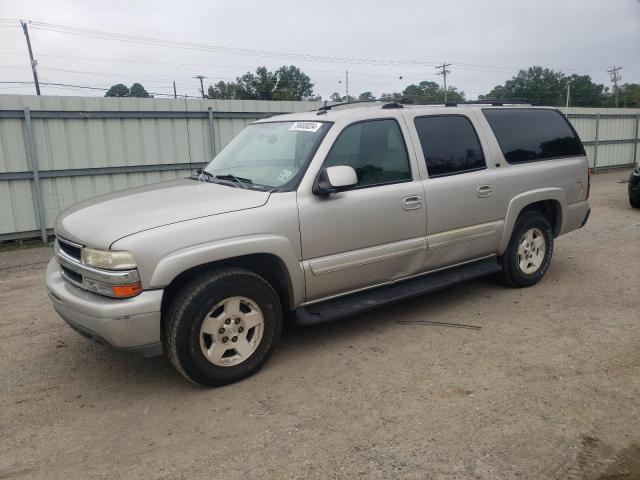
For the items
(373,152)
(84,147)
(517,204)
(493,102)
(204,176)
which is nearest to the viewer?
(373,152)

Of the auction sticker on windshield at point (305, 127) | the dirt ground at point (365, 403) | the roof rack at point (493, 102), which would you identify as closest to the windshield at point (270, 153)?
the auction sticker on windshield at point (305, 127)

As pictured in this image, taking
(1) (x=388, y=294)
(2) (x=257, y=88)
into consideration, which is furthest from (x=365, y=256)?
(2) (x=257, y=88)

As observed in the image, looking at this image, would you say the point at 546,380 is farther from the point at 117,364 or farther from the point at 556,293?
the point at 117,364

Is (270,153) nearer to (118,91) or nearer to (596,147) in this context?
(596,147)

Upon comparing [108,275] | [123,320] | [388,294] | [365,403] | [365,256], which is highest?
[108,275]

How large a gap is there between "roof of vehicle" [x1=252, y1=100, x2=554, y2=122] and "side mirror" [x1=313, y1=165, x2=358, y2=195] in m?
0.59

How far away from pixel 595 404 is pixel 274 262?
2.30m

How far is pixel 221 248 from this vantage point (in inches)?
140

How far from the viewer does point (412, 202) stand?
453 cm

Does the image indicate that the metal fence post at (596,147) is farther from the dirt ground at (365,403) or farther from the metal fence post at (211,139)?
the dirt ground at (365,403)

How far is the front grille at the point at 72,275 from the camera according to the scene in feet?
12.0

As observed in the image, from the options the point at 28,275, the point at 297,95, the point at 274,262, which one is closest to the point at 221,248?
the point at 274,262

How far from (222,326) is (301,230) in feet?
2.87

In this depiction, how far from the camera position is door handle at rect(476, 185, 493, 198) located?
503cm
